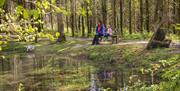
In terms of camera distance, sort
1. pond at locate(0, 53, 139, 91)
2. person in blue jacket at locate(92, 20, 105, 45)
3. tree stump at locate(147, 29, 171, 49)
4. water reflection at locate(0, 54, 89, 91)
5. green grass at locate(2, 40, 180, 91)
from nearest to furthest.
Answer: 1. pond at locate(0, 53, 139, 91)
2. water reflection at locate(0, 54, 89, 91)
3. green grass at locate(2, 40, 180, 91)
4. tree stump at locate(147, 29, 171, 49)
5. person in blue jacket at locate(92, 20, 105, 45)

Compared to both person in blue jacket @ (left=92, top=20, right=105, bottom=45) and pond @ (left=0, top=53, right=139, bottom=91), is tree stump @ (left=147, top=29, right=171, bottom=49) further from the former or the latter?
person in blue jacket @ (left=92, top=20, right=105, bottom=45)

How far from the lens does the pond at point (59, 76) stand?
1894 centimetres

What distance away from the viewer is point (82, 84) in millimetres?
19078

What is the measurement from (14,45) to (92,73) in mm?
21655

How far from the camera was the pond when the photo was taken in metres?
18.9

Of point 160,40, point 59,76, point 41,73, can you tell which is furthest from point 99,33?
point 59,76

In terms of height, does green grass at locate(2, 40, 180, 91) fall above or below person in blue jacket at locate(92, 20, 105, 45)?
below

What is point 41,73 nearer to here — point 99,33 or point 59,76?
point 59,76

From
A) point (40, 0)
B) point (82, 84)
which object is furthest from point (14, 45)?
point (40, 0)

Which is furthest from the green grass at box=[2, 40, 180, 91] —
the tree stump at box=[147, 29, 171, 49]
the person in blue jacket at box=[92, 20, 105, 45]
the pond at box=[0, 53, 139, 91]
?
the person in blue jacket at box=[92, 20, 105, 45]

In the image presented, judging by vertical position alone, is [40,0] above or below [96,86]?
above

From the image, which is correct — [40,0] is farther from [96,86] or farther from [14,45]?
[14,45]

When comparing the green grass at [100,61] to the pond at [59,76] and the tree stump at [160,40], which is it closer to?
the pond at [59,76]

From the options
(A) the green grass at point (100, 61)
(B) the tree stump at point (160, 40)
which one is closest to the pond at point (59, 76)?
(A) the green grass at point (100, 61)
